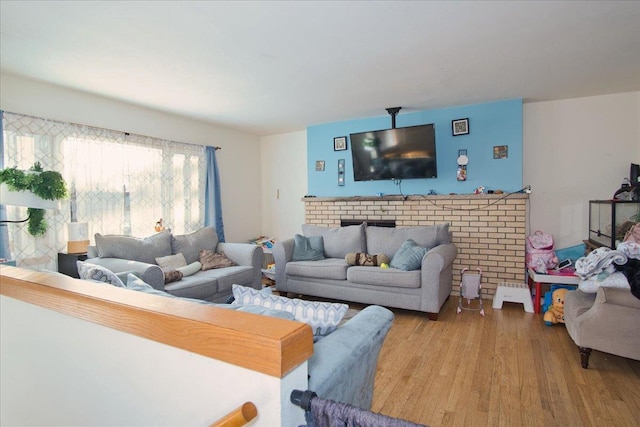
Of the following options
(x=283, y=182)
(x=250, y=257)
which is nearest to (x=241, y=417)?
(x=250, y=257)

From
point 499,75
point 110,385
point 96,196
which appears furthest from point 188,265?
point 499,75

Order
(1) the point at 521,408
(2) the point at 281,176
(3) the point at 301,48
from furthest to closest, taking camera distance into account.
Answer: (2) the point at 281,176, (3) the point at 301,48, (1) the point at 521,408

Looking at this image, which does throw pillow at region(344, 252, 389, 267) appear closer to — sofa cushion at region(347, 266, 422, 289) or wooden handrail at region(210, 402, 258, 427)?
sofa cushion at region(347, 266, 422, 289)

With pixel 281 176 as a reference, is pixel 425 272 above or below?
below

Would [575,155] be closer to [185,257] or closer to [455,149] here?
[455,149]

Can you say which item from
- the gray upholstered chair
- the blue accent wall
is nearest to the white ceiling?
the blue accent wall

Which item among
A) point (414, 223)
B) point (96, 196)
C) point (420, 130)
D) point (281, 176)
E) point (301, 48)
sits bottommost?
point (414, 223)

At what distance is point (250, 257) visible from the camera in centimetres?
408

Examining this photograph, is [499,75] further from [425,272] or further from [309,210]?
[309,210]

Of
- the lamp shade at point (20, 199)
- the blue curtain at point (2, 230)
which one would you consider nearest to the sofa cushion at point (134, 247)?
Result: the blue curtain at point (2, 230)

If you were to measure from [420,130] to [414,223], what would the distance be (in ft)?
4.02

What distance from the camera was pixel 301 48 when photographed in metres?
2.61

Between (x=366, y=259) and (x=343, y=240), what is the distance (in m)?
0.54

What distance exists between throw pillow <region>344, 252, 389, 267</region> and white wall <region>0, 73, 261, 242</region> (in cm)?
225
